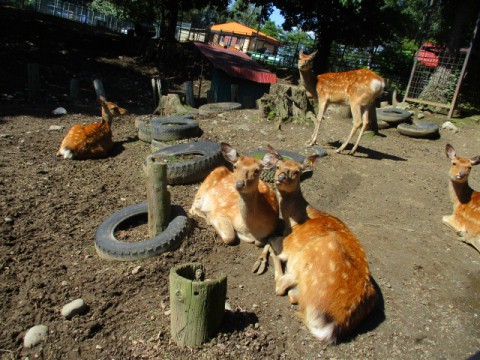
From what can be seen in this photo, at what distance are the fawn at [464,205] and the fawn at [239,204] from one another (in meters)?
2.52

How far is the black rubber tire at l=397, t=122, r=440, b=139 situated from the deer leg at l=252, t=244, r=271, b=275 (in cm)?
723

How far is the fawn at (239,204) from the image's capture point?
412 centimetres

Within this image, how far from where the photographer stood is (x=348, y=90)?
817 centimetres

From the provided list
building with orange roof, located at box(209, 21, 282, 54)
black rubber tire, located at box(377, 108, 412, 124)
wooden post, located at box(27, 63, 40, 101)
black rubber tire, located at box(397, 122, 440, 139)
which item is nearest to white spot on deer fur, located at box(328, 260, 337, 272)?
black rubber tire, located at box(397, 122, 440, 139)

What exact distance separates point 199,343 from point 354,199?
386 cm

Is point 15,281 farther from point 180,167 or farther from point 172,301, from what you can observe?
point 180,167

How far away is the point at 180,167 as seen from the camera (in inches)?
236

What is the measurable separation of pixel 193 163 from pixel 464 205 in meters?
3.90

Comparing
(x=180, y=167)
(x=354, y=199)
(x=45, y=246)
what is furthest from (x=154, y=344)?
(x=354, y=199)

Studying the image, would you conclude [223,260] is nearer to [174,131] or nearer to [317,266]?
[317,266]

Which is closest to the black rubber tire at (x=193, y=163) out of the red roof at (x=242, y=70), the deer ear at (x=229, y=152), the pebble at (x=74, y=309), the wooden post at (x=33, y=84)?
the deer ear at (x=229, y=152)

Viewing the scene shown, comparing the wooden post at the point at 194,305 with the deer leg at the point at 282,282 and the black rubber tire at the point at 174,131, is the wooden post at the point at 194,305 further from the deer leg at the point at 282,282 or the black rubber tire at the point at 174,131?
the black rubber tire at the point at 174,131

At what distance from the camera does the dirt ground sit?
317 cm

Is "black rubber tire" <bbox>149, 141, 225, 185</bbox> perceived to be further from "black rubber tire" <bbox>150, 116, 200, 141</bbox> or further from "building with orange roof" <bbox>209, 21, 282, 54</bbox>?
"building with orange roof" <bbox>209, 21, 282, 54</bbox>
